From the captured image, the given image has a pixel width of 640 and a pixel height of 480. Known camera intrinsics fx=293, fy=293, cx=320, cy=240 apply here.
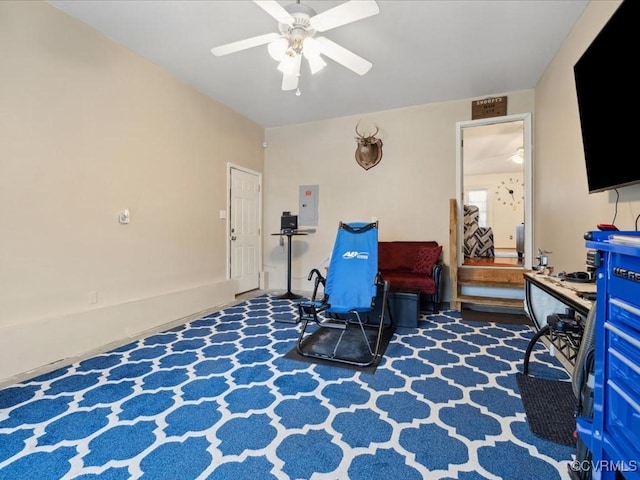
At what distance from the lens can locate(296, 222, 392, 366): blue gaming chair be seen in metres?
2.73

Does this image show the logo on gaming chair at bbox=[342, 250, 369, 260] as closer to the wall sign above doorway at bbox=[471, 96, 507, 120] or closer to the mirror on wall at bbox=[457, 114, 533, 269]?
the mirror on wall at bbox=[457, 114, 533, 269]

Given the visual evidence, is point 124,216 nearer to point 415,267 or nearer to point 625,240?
point 415,267

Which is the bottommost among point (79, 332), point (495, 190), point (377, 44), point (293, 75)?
point (79, 332)

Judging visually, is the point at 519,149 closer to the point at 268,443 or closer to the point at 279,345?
the point at 279,345

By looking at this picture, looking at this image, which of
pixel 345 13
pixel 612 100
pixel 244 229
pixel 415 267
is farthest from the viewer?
pixel 244 229

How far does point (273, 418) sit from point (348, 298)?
136 cm

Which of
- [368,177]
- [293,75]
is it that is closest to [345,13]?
[293,75]

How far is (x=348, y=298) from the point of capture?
2910 millimetres

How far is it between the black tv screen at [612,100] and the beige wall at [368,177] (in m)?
2.38

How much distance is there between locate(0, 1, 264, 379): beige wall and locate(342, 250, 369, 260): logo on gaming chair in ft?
7.40

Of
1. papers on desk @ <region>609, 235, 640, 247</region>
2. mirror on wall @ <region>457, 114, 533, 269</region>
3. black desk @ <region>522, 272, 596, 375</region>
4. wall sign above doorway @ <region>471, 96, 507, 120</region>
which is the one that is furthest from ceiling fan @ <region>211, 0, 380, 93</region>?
mirror on wall @ <region>457, 114, 533, 269</region>

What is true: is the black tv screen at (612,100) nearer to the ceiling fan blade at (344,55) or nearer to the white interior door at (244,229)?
the ceiling fan blade at (344,55)

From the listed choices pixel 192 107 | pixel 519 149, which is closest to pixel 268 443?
pixel 192 107

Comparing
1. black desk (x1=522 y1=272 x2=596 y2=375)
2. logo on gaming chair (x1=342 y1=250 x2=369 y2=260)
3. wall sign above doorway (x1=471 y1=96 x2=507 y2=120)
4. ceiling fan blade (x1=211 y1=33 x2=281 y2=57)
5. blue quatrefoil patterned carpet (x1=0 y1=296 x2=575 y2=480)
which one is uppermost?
wall sign above doorway (x1=471 y1=96 x2=507 y2=120)
